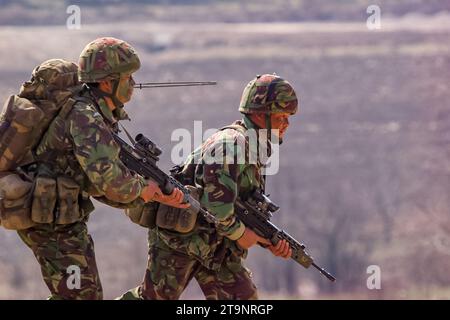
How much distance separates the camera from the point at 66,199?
1259 centimetres

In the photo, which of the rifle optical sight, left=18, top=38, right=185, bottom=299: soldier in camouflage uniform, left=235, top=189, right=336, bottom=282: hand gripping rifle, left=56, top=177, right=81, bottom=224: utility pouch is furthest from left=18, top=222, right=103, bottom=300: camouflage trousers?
left=235, top=189, right=336, bottom=282: hand gripping rifle

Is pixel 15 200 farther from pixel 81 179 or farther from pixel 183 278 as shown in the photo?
pixel 183 278

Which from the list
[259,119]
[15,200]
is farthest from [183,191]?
[15,200]

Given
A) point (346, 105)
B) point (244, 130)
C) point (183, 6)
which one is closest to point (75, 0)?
point (183, 6)

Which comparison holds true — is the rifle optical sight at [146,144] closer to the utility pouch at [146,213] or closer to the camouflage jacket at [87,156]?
the camouflage jacket at [87,156]

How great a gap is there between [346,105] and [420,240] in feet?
26.4

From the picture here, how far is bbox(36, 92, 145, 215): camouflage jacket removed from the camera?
1246cm

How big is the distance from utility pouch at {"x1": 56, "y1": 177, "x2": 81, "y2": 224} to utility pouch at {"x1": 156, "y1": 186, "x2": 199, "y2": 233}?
3.54 ft

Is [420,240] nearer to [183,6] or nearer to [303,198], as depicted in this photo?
[303,198]

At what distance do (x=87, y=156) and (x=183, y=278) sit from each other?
1650 millimetres

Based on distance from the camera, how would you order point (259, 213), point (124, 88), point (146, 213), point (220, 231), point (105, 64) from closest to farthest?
point (105, 64)
point (124, 88)
point (220, 231)
point (146, 213)
point (259, 213)

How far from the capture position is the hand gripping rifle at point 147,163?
1309 cm

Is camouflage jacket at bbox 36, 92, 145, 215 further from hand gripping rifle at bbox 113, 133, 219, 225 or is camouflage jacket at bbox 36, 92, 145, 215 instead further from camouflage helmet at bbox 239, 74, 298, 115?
camouflage helmet at bbox 239, 74, 298, 115

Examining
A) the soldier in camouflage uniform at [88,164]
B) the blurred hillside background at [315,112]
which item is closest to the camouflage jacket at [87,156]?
the soldier in camouflage uniform at [88,164]
